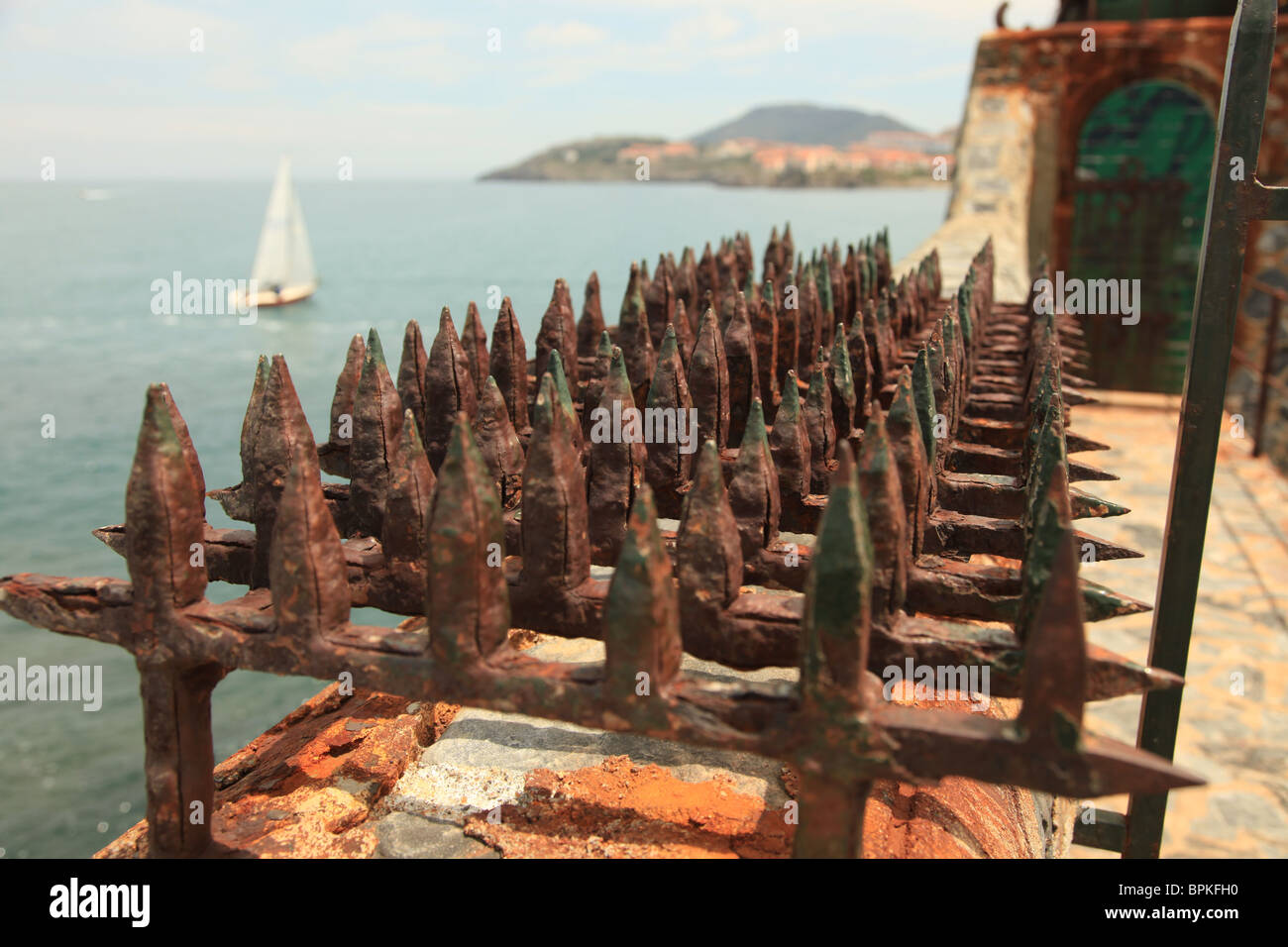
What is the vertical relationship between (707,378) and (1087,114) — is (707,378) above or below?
below

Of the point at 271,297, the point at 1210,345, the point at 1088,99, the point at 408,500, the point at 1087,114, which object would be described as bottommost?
the point at 271,297

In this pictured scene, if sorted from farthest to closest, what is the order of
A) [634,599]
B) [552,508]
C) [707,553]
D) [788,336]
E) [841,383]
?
[788,336] < [841,383] < [552,508] < [707,553] < [634,599]

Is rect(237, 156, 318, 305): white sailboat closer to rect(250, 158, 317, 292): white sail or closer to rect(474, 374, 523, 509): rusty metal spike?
rect(250, 158, 317, 292): white sail

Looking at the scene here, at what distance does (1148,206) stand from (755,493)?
1598cm

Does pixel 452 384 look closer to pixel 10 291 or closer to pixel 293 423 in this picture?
pixel 293 423

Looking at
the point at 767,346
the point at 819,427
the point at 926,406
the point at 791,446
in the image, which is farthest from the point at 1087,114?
the point at 791,446

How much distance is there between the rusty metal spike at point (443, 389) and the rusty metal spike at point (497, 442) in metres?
0.36

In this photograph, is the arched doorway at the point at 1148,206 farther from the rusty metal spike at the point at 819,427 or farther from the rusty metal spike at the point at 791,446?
the rusty metal spike at the point at 791,446

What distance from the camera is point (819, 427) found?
2771mm

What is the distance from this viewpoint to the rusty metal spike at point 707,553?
1.85 metres

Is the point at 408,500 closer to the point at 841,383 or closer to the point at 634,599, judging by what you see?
the point at 634,599

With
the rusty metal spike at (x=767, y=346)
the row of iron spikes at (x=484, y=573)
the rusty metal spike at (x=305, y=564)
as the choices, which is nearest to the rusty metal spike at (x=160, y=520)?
the row of iron spikes at (x=484, y=573)

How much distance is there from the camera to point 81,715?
1268 centimetres
